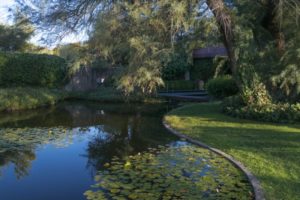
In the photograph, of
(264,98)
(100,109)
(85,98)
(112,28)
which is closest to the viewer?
(112,28)

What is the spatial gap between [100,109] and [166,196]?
49.0 ft

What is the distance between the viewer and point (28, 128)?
13.8m

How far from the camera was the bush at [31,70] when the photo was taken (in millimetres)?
25203

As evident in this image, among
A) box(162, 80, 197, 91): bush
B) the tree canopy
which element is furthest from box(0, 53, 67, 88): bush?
the tree canopy

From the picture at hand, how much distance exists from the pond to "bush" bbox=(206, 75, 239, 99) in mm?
6808

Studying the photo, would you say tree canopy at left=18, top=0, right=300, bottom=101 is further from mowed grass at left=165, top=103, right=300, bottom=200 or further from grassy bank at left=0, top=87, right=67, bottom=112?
grassy bank at left=0, top=87, right=67, bottom=112

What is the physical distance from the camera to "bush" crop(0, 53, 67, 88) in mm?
25203

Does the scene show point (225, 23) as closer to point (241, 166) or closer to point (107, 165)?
point (241, 166)

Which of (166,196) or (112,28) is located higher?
(112,28)

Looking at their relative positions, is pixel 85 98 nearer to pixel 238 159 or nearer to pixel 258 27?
pixel 258 27

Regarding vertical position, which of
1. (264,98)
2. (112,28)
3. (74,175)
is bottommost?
(74,175)

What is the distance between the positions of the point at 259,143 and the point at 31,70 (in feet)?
65.7

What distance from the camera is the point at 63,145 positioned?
11094 mm

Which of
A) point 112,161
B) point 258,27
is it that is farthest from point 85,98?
point 112,161
